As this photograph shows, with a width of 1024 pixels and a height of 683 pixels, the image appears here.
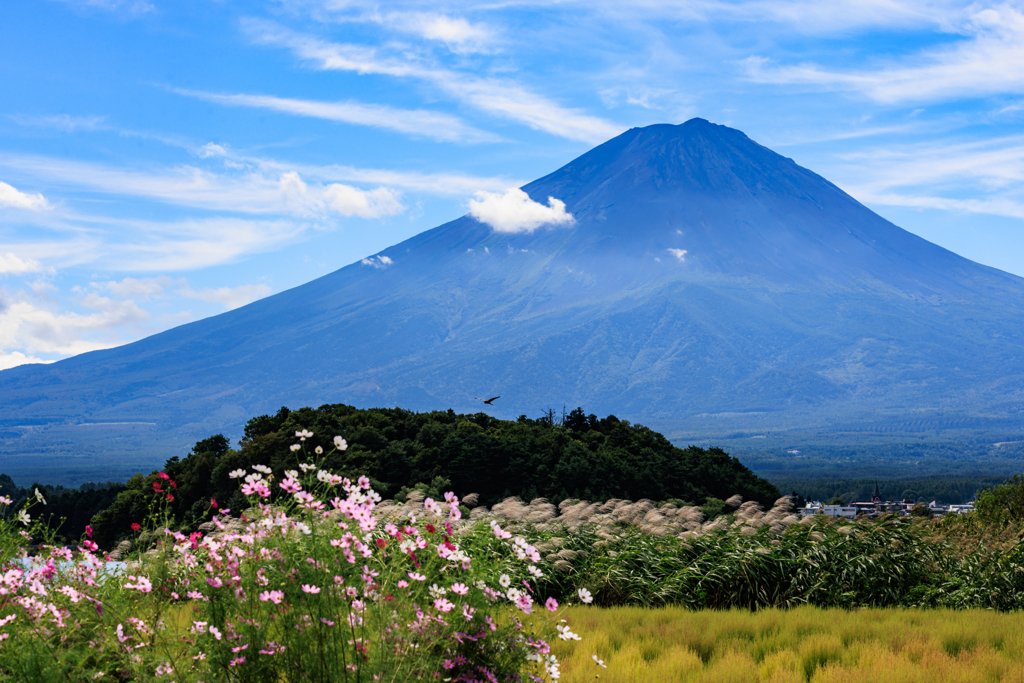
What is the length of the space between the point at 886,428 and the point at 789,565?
633 ft

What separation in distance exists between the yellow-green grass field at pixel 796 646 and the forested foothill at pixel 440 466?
7.08m

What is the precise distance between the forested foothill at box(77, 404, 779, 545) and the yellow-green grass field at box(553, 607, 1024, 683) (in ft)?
23.2

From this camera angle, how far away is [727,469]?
1739 cm

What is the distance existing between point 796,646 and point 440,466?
9867 millimetres

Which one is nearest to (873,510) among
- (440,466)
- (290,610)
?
(440,466)

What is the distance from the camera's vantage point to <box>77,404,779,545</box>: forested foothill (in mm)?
14922

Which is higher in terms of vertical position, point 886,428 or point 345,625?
point 345,625

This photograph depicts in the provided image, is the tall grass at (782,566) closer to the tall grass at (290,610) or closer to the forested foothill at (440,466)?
the tall grass at (290,610)

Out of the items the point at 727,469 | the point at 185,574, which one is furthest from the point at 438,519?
the point at 727,469

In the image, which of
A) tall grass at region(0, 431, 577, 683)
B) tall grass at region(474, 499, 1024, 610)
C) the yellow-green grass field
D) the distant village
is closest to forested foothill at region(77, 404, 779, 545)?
the distant village

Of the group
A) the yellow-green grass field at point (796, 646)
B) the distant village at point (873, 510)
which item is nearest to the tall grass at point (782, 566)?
the yellow-green grass field at point (796, 646)

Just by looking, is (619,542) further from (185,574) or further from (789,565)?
(185,574)

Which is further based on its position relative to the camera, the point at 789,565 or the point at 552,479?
the point at 552,479

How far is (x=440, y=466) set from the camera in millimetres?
15375
